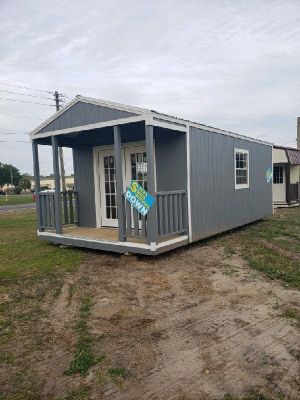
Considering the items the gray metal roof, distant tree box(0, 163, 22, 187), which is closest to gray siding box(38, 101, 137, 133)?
the gray metal roof

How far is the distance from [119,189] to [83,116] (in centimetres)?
171

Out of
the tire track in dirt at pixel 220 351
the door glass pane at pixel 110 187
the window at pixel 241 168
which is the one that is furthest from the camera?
the window at pixel 241 168

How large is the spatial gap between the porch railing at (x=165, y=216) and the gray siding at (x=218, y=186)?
360 mm

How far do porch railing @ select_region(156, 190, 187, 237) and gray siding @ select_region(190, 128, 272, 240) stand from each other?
0.30 m

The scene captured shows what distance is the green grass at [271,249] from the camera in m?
5.14

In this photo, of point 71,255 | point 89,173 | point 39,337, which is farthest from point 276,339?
point 89,173

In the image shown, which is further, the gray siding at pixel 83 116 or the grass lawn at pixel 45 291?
the gray siding at pixel 83 116

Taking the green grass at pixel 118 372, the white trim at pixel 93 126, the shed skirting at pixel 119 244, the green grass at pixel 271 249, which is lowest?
the green grass at pixel 271 249

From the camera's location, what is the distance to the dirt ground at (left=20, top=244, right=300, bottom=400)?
7.80 ft

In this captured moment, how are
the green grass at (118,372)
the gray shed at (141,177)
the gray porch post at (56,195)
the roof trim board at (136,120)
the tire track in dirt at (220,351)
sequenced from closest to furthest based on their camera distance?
the tire track in dirt at (220,351) → the green grass at (118,372) → the roof trim board at (136,120) → the gray shed at (141,177) → the gray porch post at (56,195)

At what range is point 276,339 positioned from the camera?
9.94 feet

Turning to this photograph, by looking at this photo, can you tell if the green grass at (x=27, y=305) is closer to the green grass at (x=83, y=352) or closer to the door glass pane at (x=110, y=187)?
the green grass at (x=83, y=352)

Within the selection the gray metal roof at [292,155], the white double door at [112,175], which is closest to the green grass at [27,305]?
the white double door at [112,175]

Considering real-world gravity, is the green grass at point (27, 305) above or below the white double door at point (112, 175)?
below
